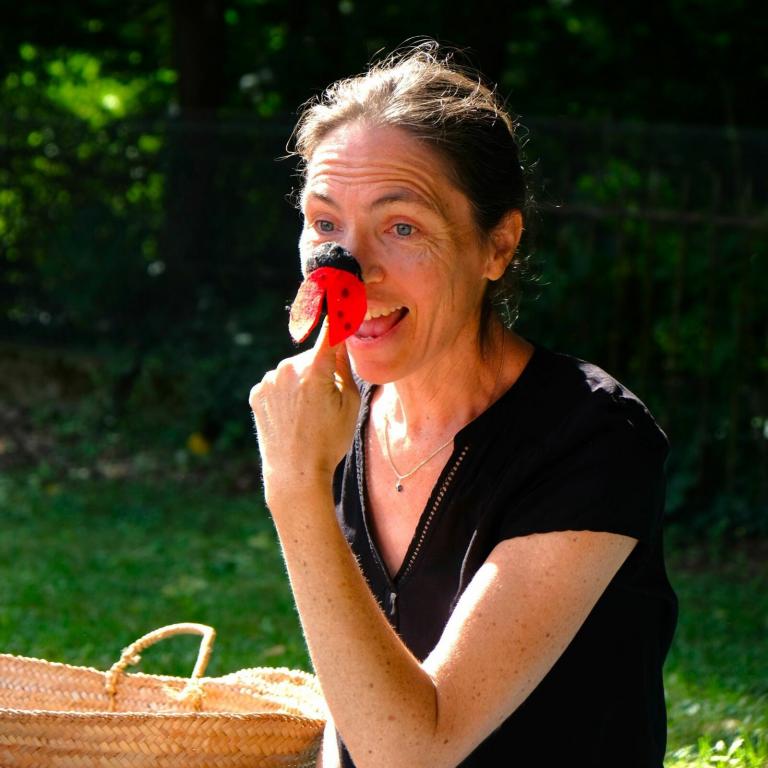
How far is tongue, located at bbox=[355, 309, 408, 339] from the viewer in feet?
7.57

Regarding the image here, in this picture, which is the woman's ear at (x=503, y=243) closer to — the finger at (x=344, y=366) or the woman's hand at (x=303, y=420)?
the finger at (x=344, y=366)

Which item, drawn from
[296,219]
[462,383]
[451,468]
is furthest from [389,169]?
[296,219]

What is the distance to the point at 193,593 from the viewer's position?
6.09m

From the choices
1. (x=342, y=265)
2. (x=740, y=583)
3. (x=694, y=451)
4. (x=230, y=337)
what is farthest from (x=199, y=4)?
(x=342, y=265)

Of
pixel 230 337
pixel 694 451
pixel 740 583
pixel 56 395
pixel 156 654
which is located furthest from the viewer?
pixel 56 395

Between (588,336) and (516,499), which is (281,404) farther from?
(588,336)

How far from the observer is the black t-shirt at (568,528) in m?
2.15

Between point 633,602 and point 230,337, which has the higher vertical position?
point 230,337

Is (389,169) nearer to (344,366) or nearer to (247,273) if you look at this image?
(344,366)

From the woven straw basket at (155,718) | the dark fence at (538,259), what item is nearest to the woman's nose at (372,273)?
the woven straw basket at (155,718)

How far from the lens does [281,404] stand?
2.14 meters

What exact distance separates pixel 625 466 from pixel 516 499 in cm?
19

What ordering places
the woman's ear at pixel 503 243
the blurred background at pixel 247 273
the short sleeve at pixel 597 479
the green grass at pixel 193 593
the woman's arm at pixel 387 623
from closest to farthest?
the woman's arm at pixel 387 623 < the short sleeve at pixel 597 479 < the woman's ear at pixel 503 243 < the green grass at pixel 193 593 < the blurred background at pixel 247 273

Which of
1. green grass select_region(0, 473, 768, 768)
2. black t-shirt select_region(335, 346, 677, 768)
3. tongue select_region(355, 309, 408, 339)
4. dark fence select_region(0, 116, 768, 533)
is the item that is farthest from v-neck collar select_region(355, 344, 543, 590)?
dark fence select_region(0, 116, 768, 533)
